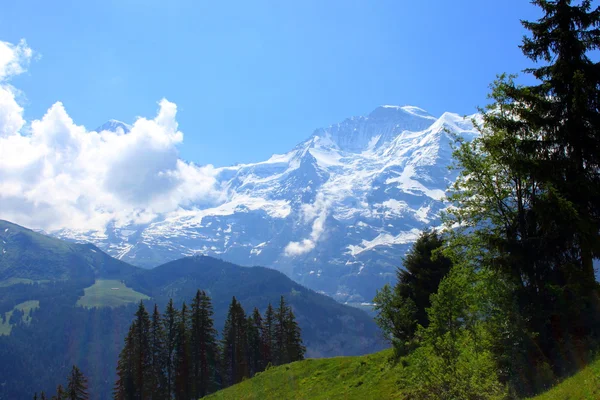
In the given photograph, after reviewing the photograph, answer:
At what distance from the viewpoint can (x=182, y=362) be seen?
76000 mm

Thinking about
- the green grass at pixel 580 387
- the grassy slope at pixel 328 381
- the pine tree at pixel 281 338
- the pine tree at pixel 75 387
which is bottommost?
the green grass at pixel 580 387

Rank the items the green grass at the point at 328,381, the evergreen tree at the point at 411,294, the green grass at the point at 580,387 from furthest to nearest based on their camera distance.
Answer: the evergreen tree at the point at 411,294, the green grass at the point at 328,381, the green grass at the point at 580,387

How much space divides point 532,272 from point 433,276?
60.8ft

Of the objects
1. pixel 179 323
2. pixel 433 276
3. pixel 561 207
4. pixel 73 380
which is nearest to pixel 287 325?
pixel 179 323

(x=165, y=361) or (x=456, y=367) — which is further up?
(x=165, y=361)

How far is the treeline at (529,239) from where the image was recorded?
21750 mm

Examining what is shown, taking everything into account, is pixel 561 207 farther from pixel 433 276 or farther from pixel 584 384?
pixel 433 276

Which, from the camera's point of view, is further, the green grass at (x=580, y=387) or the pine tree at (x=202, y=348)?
the pine tree at (x=202, y=348)

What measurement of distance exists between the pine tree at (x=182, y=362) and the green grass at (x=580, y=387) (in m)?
64.7

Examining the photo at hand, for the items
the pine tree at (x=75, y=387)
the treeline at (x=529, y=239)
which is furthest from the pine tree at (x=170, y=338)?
the treeline at (x=529, y=239)

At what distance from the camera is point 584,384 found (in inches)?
683

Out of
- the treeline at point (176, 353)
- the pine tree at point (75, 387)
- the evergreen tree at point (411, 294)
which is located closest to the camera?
the evergreen tree at point (411, 294)

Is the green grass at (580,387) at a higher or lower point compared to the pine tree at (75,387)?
lower

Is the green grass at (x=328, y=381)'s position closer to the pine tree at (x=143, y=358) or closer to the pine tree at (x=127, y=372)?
the pine tree at (x=143, y=358)
